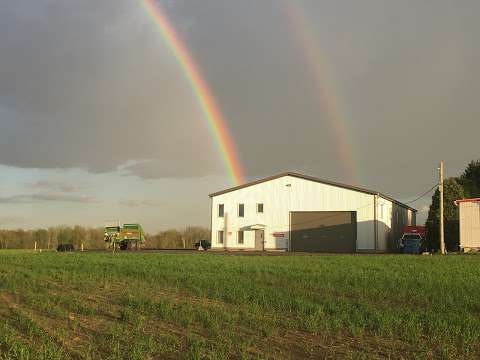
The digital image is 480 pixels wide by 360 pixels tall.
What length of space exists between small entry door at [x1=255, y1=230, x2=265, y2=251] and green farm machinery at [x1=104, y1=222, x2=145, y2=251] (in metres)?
14.5

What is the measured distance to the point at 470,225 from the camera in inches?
1884

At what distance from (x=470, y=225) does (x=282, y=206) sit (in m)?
18.9

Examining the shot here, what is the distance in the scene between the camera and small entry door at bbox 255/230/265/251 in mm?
58625

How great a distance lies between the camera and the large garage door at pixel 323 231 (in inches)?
2217

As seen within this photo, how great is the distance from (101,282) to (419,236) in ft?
139

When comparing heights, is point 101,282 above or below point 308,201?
below

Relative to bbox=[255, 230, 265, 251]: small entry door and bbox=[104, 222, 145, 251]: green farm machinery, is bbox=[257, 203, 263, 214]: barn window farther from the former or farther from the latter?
bbox=[104, 222, 145, 251]: green farm machinery

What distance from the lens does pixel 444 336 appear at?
9.17 meters

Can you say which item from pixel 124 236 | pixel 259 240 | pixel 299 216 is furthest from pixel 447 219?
pixel 124 236

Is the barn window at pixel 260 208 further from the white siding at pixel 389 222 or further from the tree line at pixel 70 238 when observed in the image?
the tree line at pixel 70 238

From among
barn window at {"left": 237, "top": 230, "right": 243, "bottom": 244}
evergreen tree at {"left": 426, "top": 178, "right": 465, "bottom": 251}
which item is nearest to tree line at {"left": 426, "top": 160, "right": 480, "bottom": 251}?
evergreen tree at {"left": 426, "top": 178, "right": 465, "bottom": 251}

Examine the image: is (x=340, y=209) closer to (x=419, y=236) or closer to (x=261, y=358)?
(x=419, y=236)

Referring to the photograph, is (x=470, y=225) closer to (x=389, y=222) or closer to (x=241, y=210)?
(x=389, y=222)

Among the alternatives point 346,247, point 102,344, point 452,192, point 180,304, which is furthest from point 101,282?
point 452,192
